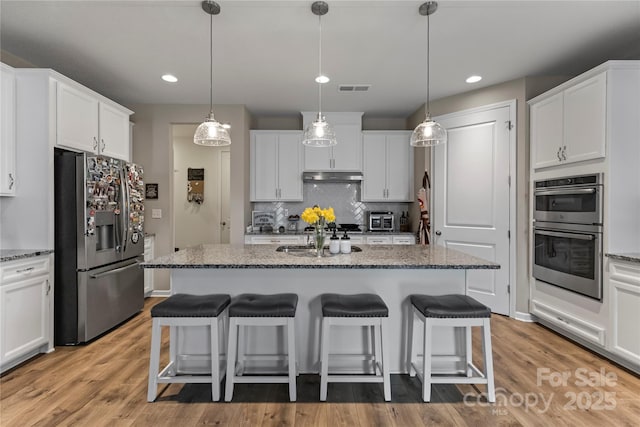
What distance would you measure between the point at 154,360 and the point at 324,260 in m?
1.22

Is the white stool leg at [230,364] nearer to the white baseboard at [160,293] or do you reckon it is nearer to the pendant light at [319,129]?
the pendant light at [319,129]

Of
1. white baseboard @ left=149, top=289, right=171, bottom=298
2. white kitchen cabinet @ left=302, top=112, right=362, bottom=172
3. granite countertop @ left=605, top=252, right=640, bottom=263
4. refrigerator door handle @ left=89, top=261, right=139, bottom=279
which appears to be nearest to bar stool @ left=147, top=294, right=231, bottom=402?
refrigerator door handle @ left=89, top=261, right=139, bottom=279

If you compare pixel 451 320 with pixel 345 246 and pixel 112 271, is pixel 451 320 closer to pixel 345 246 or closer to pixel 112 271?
pixel 345 246

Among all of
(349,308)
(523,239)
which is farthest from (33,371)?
(523,239)

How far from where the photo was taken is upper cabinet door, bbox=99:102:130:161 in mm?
3338

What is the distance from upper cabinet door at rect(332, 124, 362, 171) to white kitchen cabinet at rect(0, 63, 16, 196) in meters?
3.39

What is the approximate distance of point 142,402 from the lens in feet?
6.69

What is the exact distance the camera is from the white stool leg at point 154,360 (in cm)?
196

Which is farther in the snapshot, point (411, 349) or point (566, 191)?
point (566, 191)

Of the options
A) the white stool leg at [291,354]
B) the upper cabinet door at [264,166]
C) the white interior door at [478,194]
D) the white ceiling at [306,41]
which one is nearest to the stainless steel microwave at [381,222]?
the white interior door at [478,194]

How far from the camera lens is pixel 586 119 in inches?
108

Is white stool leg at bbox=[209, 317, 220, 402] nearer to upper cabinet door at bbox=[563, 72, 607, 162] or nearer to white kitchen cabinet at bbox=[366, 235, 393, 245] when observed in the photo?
white kitchen cabinet at bbox=[366, 235, 393, 245]

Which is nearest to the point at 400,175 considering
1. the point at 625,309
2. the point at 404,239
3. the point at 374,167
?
the point at 374,167

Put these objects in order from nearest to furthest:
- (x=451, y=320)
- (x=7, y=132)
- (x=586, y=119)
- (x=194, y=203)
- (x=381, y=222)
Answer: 1. (x=451, y=320)
2. (x=7, y=132)
3. (x=586, y=119)
4. (x=381, y=222)
5. (x=194, y=203)
